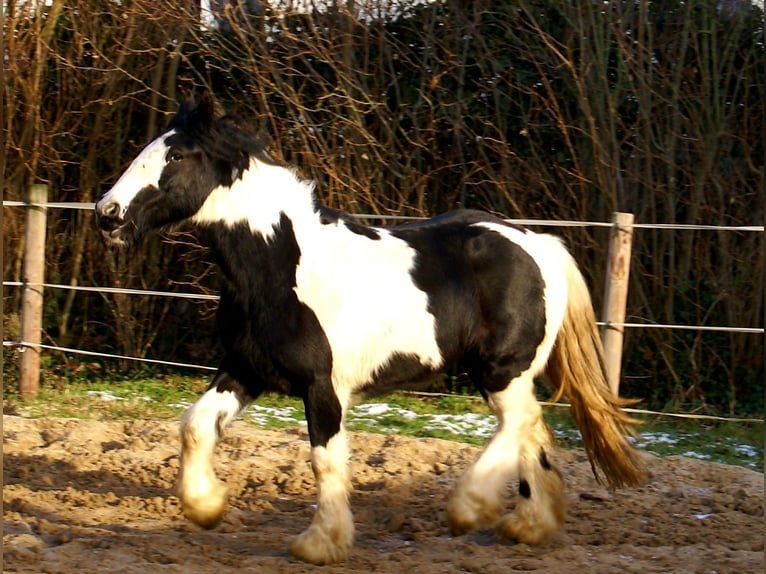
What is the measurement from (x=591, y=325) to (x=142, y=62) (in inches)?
226

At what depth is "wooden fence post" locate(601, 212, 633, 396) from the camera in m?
7.09

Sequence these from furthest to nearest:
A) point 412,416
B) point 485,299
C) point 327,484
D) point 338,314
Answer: point 412,416
point 485,299
point 338,314
point 327,484

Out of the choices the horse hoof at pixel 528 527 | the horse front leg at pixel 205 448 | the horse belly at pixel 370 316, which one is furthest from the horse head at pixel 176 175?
the horse hoof at pixel 528 527

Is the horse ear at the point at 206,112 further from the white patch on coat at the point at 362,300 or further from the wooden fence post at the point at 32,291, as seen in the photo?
the wooden fence post at the point at 32,291

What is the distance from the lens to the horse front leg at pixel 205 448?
177 inches

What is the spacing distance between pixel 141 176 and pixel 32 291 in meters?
4.02

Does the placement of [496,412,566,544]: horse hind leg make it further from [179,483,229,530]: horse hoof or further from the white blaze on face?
the white blaze on face

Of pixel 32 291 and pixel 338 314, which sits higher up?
pixel 338 314

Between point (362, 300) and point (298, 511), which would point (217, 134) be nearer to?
point (362, 300)

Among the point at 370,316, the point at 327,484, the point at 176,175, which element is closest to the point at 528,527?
the point at 327,484

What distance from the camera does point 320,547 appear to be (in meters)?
4.26

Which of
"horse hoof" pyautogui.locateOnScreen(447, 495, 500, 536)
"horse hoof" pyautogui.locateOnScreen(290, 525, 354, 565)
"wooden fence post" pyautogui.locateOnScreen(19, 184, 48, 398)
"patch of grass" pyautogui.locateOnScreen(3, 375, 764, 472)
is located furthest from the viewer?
"wooden fence post" pyautogui.locateOnScreen(19, 184, 48, 398)

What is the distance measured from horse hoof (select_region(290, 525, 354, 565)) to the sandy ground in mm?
52

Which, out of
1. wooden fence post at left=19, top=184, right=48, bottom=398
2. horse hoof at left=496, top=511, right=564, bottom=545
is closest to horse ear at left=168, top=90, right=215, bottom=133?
horse hoof at left=496, top=511, right=564, bottom=545
